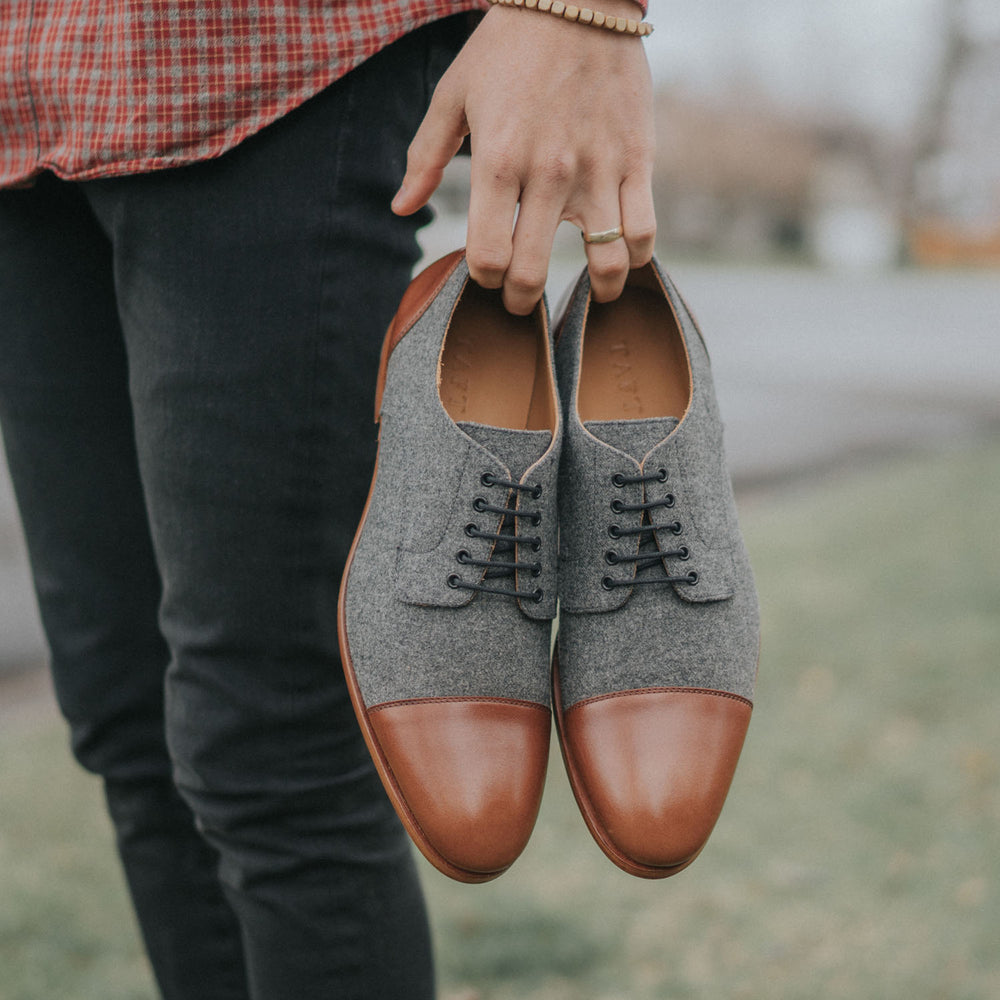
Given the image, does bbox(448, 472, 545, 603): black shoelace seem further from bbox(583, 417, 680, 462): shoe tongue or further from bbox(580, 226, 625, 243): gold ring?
bbox(580, 226, 625, 243): gold ring

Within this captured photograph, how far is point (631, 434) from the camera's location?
98 cm

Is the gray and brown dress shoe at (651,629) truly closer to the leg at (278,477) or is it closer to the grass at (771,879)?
the leg at (278,477)

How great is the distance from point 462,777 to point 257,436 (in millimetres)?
344

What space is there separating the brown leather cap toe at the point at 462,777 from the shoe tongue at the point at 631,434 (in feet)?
0.86

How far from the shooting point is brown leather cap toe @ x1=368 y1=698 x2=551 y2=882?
86 centimetres

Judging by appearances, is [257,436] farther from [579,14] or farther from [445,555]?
[579,14]

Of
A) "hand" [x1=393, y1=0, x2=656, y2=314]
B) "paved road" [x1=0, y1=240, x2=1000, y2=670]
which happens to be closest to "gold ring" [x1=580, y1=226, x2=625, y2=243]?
"hand" [x1=393, y1=0, x2=656, y2=314]

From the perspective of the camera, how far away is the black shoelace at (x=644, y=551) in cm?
95

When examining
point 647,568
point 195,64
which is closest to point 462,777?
point 647,568

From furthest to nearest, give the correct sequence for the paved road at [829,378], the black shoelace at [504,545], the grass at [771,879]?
the paved road at [829,378] < the grass at [771,879] < the black shoelace at [504,545]

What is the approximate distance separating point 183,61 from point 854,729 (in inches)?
88.6

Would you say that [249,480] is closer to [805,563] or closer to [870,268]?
[805,563]

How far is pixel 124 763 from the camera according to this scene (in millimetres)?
1129

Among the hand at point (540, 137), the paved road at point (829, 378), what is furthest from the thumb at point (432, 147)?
the paved road at point (829, 378)
